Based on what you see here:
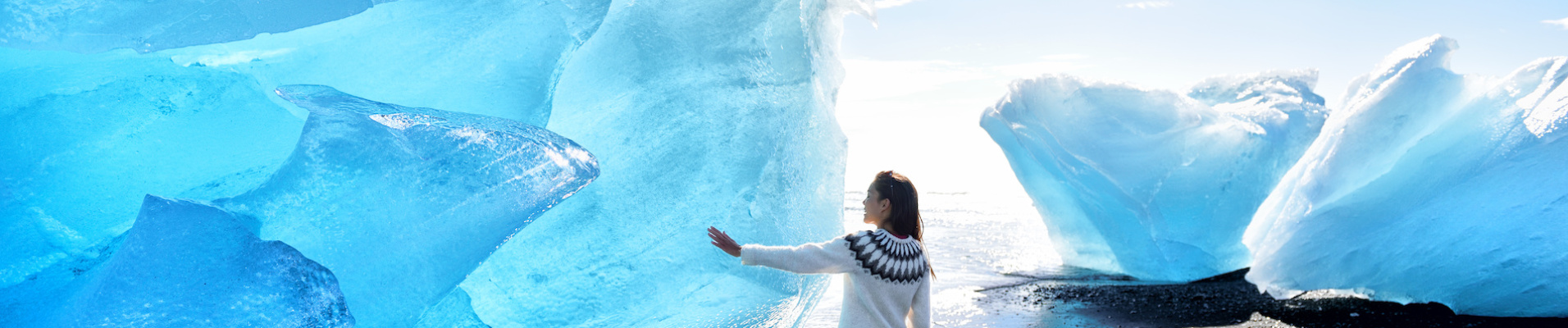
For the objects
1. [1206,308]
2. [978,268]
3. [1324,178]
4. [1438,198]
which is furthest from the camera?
[978,268]

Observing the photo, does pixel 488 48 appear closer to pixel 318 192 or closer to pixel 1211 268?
pixel 318 192

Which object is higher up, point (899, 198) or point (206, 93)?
point (206, 93)

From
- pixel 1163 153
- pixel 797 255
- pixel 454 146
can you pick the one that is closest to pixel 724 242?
pixel 797 255

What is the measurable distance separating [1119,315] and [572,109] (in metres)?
4.71

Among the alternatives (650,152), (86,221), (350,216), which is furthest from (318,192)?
(650,152)

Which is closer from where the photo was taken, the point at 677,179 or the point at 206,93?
the point at 206,93

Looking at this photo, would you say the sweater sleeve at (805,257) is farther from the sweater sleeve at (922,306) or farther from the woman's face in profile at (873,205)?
the sweater sleeve at (922,306)

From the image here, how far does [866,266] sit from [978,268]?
9.15 meters

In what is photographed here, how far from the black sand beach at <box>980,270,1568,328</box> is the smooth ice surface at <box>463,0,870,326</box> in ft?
11.1

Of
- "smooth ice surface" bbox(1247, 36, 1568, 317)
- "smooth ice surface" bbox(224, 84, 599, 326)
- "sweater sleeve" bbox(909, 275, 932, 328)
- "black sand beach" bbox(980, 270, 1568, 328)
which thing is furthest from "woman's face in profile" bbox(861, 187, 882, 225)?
"smooth ice surface" bbox(1247, 36, 1568, 317)

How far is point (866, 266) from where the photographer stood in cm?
213

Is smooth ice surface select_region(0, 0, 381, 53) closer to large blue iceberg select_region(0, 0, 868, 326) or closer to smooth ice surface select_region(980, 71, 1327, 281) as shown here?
large blue iceberg select_region(0, 0, 868, 326)

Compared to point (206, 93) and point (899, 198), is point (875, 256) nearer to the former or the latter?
point (899, 198)

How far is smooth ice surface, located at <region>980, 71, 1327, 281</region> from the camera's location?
299 inches
